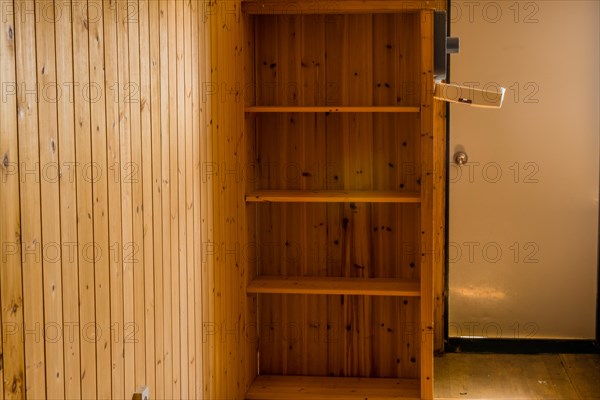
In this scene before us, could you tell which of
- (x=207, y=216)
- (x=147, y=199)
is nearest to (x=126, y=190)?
(x=147, y=199)

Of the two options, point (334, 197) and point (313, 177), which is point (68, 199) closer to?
point (334, 197)

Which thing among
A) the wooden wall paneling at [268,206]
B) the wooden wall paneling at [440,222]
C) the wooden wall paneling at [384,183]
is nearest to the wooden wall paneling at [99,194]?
the wooden wall paneling at [268,206]

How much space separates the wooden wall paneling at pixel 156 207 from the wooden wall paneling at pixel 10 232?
749mm

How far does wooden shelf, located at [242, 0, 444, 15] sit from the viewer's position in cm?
304

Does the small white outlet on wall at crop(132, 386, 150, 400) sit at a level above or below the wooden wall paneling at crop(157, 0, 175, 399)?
below

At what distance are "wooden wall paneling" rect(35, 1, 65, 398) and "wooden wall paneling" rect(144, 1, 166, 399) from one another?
579 millimetres

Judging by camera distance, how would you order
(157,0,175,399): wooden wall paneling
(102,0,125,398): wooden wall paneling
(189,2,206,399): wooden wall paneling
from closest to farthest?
(102,0,125,398): wooden wall paneling → (157,0,175,399): wooden wall paneling → (189,2,206,399): wooden wall paneling

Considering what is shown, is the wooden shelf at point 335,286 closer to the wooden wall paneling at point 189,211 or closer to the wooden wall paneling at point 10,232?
the wooden wall paneling at point 189,211

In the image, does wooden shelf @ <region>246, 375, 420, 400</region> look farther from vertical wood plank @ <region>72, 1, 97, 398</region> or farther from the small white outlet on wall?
vertical wood plank @ <region>72, 1, 97, 398</region>

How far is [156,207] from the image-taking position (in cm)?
208

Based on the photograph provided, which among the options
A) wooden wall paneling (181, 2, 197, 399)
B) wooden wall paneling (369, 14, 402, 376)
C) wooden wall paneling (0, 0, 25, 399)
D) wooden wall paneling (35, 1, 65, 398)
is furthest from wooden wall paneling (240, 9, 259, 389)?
wooden wall paneling (0, 0, 25, 399)

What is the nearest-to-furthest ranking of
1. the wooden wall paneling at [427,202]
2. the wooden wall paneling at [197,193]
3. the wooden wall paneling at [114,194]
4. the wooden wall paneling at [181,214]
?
the wooden wall paneling at [114,194] < the wooden wall paneling at [181,214] < the wooden wall paneling at [197,193] < the wooden wall paneling at [427,202]

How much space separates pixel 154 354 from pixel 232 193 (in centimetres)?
107

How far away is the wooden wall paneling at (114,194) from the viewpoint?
170 centimetres
